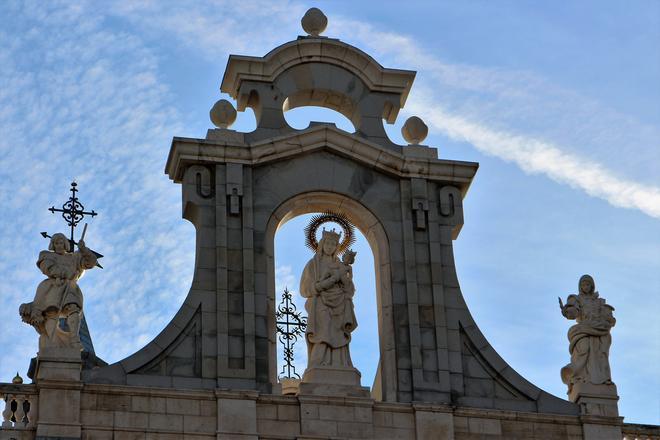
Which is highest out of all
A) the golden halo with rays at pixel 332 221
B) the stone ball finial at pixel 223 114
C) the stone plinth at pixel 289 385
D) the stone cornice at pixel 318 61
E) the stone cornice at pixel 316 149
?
the stone cornice at pixel 318 61

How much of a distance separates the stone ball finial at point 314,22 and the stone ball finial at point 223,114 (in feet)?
7.11

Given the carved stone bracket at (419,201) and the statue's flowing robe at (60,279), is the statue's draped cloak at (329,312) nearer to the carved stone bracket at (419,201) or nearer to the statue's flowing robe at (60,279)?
the carved stone bracket at (419,201)

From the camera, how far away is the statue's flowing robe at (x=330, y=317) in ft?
94.0

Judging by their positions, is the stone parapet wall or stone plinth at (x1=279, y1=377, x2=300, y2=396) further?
stone plinth at (x1=279, y1=377, x2=300, y2=396)

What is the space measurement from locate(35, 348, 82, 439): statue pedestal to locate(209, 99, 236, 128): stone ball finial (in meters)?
4.50

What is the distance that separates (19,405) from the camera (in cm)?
2689

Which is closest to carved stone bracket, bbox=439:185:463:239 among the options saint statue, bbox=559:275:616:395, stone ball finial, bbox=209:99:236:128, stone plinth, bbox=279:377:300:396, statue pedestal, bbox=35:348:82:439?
saint statue, bbox=559:275:616:395

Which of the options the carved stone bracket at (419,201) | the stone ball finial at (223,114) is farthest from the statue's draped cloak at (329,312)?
the stone ball finial at (223,114)

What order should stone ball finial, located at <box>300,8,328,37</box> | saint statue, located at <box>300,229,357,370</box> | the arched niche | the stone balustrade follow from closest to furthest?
1. the stone balustrade
2. saint statue, located at <box>300,229,357,370</box>
3. the arched niche
4. stone ball finial, located at <box>300,8,328,37</box>

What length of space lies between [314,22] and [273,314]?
5.10 m

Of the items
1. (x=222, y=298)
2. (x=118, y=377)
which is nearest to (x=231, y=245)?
(x=222, y=298)

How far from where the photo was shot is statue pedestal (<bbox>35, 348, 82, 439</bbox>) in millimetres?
26750

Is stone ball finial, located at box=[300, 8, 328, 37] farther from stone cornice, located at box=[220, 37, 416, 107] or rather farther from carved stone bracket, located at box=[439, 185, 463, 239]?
carved stone bracket, located at box=[439, 185, 463, 239]

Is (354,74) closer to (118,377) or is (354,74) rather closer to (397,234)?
(397,234)
